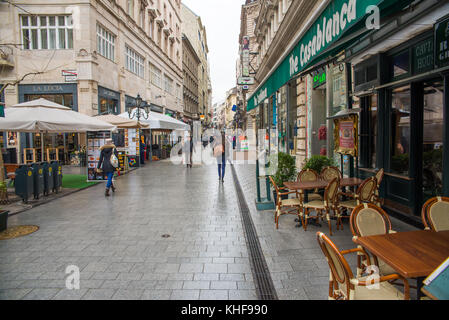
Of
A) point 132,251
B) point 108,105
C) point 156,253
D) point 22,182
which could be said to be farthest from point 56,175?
point 108,105

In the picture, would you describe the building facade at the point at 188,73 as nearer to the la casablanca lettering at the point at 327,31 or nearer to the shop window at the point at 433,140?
the shop window at the point at 433,140

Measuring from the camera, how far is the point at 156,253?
4.67m

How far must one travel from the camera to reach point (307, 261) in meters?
4.25

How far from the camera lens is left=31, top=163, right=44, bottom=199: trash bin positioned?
8586mm

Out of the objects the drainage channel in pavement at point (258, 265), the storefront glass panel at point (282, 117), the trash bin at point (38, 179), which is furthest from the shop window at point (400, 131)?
the trash bin at point (38, 179)

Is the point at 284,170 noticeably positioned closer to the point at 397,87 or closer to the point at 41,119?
the point at 397,87

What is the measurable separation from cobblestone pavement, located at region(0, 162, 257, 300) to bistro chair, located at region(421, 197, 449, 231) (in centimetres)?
218

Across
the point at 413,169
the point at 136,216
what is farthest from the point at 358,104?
the point at 136,216

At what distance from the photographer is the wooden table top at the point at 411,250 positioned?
2303 millimetres

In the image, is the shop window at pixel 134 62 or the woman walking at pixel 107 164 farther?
the shop window at pixel 134 62

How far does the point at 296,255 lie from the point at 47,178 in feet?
26.4

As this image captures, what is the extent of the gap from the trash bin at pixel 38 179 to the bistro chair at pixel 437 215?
366 inches

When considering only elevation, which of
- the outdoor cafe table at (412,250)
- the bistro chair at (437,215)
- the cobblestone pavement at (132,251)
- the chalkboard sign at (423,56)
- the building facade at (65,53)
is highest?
the building facade at (65,53)
